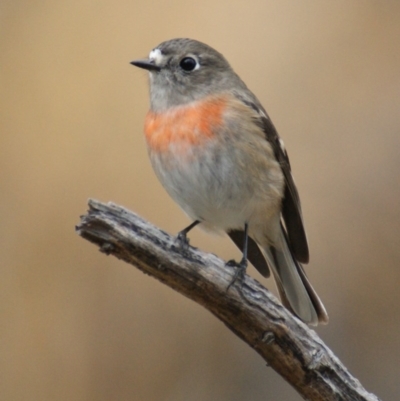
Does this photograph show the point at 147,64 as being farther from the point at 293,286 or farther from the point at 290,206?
the point at 293,286

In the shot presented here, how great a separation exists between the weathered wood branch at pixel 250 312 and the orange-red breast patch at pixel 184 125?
1.97 feet

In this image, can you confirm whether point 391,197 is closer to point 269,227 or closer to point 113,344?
point 269,227

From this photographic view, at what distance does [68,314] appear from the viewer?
4969mm

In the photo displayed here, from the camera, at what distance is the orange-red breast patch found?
3574mm

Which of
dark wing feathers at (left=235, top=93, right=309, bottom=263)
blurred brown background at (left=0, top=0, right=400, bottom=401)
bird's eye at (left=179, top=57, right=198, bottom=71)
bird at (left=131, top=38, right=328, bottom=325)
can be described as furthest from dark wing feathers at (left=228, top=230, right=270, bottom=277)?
bird's eye at (left=179, top=57, right=198, bottom=71)

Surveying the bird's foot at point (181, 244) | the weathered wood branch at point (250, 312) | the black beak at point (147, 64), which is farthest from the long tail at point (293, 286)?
the black beak at point (147, 64)

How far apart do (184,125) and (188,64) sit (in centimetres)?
47

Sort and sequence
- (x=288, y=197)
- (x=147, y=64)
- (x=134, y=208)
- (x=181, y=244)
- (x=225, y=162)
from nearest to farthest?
(x=181, y=244) → (x=225, y=162) → (x=147, y=64) → (x=288, y=197) → (x=134, y=208)

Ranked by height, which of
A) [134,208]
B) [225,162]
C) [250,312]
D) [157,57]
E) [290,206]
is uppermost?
[157,57]

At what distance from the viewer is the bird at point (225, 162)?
11.7ft

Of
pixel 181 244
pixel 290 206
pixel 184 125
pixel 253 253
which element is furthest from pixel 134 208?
pixel 181 244

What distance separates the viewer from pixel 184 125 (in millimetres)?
3615

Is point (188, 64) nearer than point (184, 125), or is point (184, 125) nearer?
point (184, 125)

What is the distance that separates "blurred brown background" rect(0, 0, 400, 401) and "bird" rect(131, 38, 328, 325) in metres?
0.81
